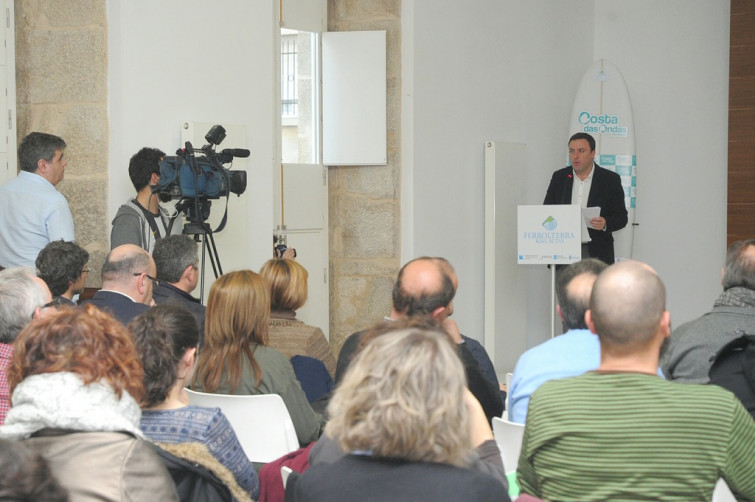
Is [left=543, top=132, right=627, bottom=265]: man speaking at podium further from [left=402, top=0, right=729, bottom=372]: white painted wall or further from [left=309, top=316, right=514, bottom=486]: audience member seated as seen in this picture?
[left=309, top=316, right=514, bottom=486]: audience member seated

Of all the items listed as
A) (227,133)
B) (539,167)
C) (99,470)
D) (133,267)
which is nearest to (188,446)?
(99,470)

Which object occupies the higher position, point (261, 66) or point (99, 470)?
point (261, 66)

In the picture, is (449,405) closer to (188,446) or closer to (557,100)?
(188,446)

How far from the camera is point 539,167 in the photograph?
27.7ft

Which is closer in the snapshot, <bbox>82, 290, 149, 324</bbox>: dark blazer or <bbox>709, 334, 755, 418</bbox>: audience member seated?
<bbox>709, 334, 755, 418</bbox>: audience member seated

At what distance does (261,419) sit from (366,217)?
441cm

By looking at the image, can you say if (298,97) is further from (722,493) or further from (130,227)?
(722,493)

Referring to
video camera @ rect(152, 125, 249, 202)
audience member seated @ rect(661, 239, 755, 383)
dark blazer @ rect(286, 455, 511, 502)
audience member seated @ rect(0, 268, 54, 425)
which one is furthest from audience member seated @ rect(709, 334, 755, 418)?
video camera @ rect(152, 125, 249, 202)

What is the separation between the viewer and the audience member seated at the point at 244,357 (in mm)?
3062

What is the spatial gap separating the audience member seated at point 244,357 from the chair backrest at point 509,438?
717 millimetres

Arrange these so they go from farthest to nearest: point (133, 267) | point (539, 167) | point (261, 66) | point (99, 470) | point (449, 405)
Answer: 1. point (539, 167)
2. point (261, 66)
3. point (133, 267)
4. point (99, 470)
5. point (449, 405)

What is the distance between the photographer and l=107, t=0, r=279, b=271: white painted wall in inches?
205

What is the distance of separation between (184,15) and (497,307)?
3.46 m

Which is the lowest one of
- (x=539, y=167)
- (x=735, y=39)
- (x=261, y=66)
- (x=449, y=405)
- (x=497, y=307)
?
(x=497, y=307)
